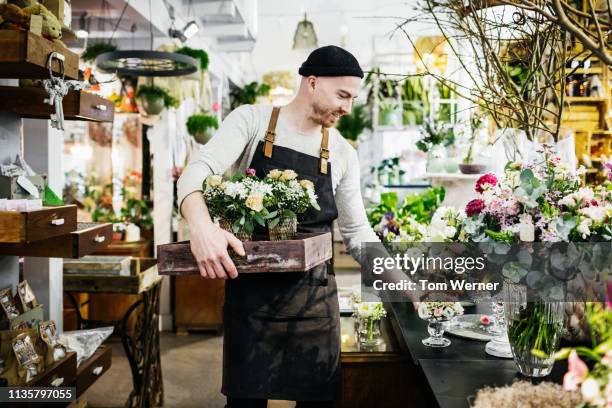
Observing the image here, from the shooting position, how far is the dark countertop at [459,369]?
1482 millimetres

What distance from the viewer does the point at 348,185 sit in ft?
7.29

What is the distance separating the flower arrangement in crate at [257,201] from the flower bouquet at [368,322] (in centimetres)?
96

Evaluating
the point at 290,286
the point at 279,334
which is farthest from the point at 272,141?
the point at 279,334

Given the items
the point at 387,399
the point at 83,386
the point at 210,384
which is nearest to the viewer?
the point at 387,399

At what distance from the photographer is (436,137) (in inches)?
165

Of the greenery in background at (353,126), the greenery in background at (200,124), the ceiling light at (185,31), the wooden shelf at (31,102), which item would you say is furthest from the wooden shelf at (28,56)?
the greenery in background at (353,126)

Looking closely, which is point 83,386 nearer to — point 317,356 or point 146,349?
point 146,349

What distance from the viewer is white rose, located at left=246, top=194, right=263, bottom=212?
5.66 feet

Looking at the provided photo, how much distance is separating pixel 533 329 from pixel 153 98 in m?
4.41

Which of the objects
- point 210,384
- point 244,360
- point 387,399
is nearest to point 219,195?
point 244,360

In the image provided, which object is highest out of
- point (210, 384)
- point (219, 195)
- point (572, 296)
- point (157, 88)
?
point (157, 88)

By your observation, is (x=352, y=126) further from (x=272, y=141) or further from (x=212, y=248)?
(x=212, y=248)

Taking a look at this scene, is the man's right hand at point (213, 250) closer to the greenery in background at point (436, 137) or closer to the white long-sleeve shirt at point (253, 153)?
the white long-sleeve shirt at point (253, 153)

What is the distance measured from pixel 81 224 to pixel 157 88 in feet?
10.1
